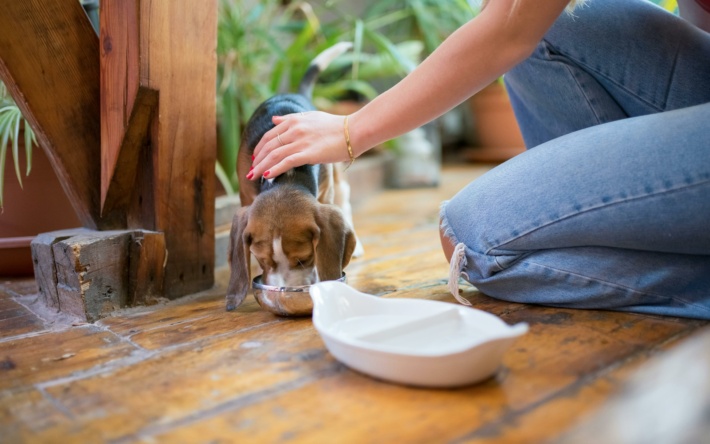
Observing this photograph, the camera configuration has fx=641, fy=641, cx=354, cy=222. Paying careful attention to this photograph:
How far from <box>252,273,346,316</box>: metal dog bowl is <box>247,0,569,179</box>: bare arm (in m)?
0.38

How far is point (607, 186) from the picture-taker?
173 cm

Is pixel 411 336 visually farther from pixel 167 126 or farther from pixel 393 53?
pixel 393 53

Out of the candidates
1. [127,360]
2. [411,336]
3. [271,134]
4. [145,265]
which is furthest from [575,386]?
[145,265]

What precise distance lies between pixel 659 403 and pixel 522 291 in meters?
1.08

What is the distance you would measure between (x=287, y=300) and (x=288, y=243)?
0.19 m

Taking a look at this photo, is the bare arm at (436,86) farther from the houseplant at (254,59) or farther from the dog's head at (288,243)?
the houseplant at (254,59)

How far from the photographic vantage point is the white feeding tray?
4.30 ft

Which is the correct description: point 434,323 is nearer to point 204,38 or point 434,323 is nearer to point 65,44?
point 204,38

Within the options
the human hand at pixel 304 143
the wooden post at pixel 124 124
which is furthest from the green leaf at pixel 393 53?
the human hand at pixel 304 143

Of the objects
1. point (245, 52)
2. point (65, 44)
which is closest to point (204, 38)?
point (65, 44)

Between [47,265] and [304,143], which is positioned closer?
[304,143]

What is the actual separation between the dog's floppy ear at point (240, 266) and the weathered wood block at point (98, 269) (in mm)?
272

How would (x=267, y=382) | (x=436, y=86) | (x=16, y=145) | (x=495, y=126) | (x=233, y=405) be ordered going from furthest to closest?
(x=495, y=126) < (x=16, y=145) < (x=436, y=86) < (x=267, y=382) < (x=233, y=405)

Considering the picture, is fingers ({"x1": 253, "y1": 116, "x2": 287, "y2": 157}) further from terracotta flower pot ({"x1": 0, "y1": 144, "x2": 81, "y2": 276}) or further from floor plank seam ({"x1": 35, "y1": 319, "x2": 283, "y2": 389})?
terracotta flower pot ({"x1": 0, "y1": 144, "x2": 81, "y2": 276})
